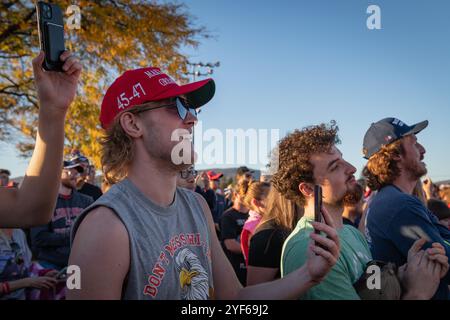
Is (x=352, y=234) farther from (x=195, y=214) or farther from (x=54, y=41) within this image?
(x=54, y=41)

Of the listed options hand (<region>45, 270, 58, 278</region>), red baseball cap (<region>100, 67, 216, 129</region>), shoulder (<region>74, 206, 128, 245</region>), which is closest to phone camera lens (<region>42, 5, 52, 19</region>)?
red baseball cap (<region>100, 67, 216, 129</region>)

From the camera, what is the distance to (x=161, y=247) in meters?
1.71

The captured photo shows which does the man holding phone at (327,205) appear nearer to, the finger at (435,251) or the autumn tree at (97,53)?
the finger at (435,251)

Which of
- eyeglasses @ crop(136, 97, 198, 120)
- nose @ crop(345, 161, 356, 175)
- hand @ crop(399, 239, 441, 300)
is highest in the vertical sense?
eyeglasses @ crop(136, 97, 198, 120)

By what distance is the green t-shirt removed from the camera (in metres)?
2.13

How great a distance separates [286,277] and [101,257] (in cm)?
82

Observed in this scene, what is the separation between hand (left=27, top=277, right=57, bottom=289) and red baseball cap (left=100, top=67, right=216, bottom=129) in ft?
7.58

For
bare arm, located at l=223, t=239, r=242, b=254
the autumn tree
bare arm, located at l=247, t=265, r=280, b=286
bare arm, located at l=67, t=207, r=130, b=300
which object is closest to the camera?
bare arm, located at l=67, t=207, r=130, b=300

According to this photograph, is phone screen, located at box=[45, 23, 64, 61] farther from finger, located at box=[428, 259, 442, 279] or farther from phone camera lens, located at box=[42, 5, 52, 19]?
finger, located at box=[428, 259, 442, 279]

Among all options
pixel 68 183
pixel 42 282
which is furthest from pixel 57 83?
pixel 68 183

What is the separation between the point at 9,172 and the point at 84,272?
27.8 feet

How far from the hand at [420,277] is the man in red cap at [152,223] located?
Answer: 27.4 inches

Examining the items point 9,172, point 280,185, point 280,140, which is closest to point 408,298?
point 280,185

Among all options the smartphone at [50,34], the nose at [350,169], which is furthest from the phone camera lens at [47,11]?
the nose at [350,169]
